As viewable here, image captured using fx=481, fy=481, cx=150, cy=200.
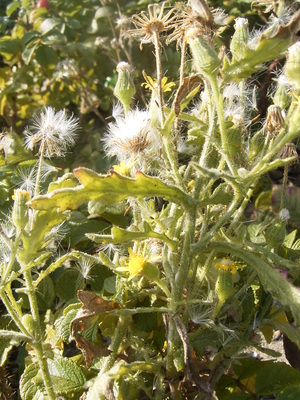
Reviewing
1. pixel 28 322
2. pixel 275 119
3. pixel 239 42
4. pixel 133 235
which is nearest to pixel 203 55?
pixel 239 42

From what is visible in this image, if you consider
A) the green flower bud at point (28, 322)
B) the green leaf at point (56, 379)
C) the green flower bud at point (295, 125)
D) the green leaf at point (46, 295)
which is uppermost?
the green flower bud at point (295, 125)

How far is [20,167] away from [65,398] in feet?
2.24

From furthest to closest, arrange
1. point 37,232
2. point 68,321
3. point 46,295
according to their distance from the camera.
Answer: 1. point 46,295
2. point 68,321
3. point 37,232

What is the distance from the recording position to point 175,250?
81 centimetres

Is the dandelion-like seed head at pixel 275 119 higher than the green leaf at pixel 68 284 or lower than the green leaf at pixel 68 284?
higher

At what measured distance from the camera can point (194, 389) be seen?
0.87 meters

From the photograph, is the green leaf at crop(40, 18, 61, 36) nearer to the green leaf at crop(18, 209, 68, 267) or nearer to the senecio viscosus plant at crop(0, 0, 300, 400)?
the senecio viscosus plant at crop(0, 0, 300, 400)

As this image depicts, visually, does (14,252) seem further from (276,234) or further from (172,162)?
(276,234)

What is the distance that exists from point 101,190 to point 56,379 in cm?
42

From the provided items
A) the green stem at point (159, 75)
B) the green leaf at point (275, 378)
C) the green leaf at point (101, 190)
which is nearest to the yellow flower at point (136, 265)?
the green leaf at point (101, 190)

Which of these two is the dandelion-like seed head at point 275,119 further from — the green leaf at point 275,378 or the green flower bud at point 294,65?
the green leaf at point 275,378

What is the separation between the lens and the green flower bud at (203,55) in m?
0.75

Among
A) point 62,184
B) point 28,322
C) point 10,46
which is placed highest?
point 62,184

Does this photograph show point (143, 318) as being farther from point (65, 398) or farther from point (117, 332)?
point (65, 398)
